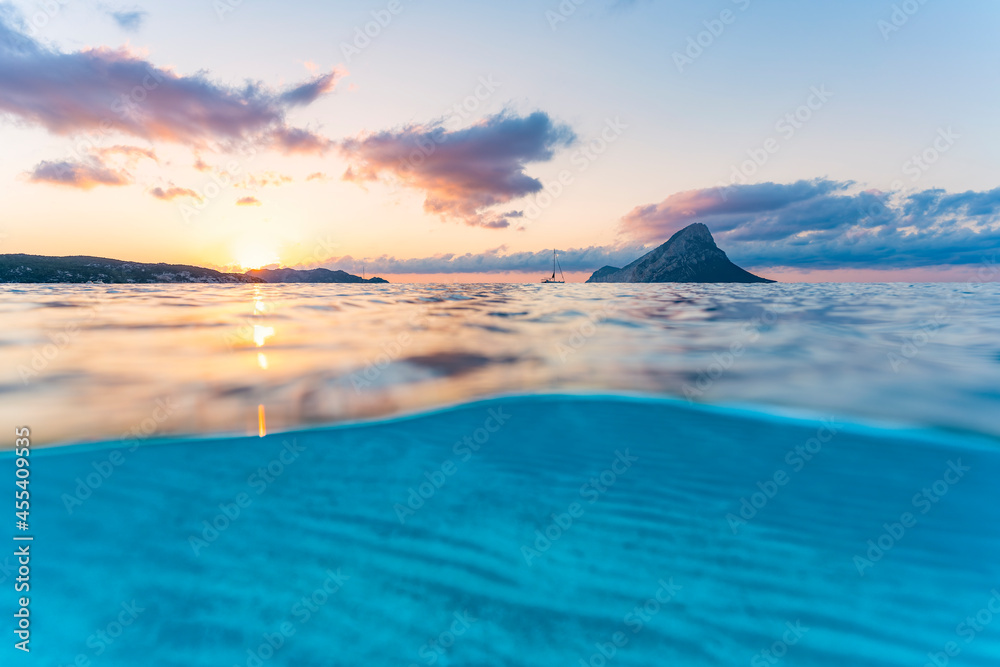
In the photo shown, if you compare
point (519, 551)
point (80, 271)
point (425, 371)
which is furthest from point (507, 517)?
point (80, 271)

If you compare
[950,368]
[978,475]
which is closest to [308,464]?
[978,475]

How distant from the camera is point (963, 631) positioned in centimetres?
283

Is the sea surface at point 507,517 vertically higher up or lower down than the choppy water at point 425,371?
lower down

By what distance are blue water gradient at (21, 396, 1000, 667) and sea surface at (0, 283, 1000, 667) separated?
2 centimetres

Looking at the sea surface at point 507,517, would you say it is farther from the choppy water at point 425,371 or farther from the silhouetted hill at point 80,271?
the silhouetted hill at point 80,271

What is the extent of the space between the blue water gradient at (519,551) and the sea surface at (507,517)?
0.9 inches

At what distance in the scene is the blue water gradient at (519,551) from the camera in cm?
270

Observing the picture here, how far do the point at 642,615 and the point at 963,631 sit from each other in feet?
7.24

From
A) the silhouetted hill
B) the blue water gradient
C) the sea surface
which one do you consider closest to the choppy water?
the sea surface

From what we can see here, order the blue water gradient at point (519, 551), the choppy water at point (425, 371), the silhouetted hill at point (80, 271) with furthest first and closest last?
the silhouetted hill at point (80, 271), the choppy water at point (425, 371), the blue water gradient at point (519, 551)

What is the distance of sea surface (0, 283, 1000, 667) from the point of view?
2.75m

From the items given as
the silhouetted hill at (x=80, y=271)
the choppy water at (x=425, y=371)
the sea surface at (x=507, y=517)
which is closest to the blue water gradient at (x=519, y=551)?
the sea surface at (x=507, y=517)

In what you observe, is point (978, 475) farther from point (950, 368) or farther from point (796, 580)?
point (950, 368)

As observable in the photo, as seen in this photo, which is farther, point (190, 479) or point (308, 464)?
point (308, 464)
